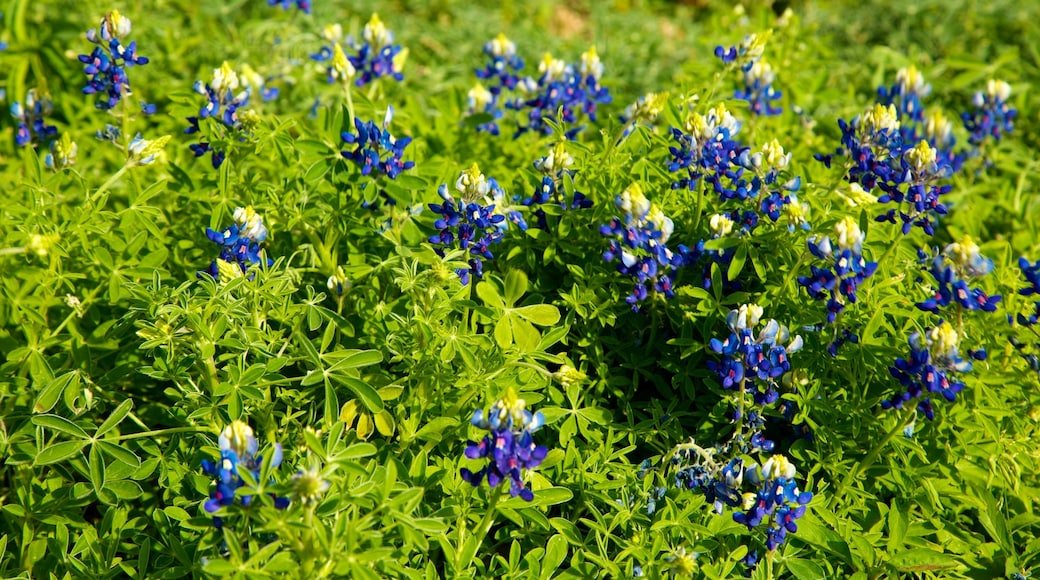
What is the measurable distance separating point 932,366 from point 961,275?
31 centimetres

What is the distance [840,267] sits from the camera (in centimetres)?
280

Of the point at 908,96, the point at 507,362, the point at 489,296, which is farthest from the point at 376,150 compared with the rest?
the point at 908,96

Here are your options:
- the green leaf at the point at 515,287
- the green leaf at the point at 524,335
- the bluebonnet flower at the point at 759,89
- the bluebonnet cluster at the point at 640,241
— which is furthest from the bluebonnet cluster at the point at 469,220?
the bluebonnet flower at the point at 759,89

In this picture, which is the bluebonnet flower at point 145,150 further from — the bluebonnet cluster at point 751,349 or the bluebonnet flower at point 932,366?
the bluebonnet flower at point 932,366

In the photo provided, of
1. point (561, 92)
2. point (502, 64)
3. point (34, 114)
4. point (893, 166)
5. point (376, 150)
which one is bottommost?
point (34, 114)

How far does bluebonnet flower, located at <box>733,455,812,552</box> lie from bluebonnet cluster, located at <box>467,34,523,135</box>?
7.65ft

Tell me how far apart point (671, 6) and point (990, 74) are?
307 cm

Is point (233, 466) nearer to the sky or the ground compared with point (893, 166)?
nearer to the ground

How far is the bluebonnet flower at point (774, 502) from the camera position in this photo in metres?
2.66

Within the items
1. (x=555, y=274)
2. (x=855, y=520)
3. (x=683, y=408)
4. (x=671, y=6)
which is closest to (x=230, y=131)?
(x=555, y=274)

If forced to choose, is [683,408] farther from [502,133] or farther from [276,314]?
[502,133]

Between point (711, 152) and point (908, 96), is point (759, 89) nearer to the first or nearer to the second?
point (908, 96)

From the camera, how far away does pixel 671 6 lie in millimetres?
7785

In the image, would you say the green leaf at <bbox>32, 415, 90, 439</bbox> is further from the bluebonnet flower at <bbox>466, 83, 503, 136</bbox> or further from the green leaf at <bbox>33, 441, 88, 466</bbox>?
the bluebonnet flower at <bbox>466, 83, 503, 136</bbox>
